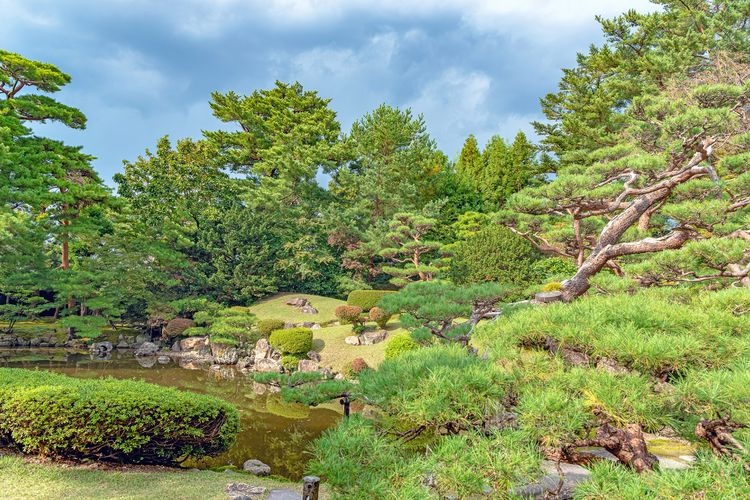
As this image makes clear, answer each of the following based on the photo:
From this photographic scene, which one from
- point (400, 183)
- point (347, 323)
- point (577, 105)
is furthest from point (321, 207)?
point (577, 105)

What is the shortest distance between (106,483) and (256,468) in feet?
5.50

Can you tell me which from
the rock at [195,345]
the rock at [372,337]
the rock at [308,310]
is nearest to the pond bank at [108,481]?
the rock at [372,337]

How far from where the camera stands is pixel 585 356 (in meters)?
2.84

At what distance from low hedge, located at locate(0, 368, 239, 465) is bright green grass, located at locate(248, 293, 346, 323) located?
36.8 ft

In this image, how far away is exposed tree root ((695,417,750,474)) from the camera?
6.98ft

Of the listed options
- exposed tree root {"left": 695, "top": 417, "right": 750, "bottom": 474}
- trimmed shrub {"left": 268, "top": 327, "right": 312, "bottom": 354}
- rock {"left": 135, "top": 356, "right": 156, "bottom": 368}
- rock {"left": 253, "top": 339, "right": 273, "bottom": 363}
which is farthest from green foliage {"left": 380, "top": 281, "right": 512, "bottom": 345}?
rock {"left": 135, "top": 356, "right": 156, "bottom": 368}

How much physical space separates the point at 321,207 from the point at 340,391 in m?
15.7

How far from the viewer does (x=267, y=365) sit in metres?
13.1

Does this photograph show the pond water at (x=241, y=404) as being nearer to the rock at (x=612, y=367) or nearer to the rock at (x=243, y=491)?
the rock at (x=243, y=491)

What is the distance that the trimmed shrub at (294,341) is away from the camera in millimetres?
12656

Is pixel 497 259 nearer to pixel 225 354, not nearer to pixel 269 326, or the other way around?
pixel 269 326

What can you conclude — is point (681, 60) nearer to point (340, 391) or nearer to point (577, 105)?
point (577, 105)

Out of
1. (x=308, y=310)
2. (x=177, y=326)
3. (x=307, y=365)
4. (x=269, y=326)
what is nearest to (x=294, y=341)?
(x=307, y=365)

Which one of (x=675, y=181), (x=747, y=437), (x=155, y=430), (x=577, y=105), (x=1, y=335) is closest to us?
(x=747, y=437)
